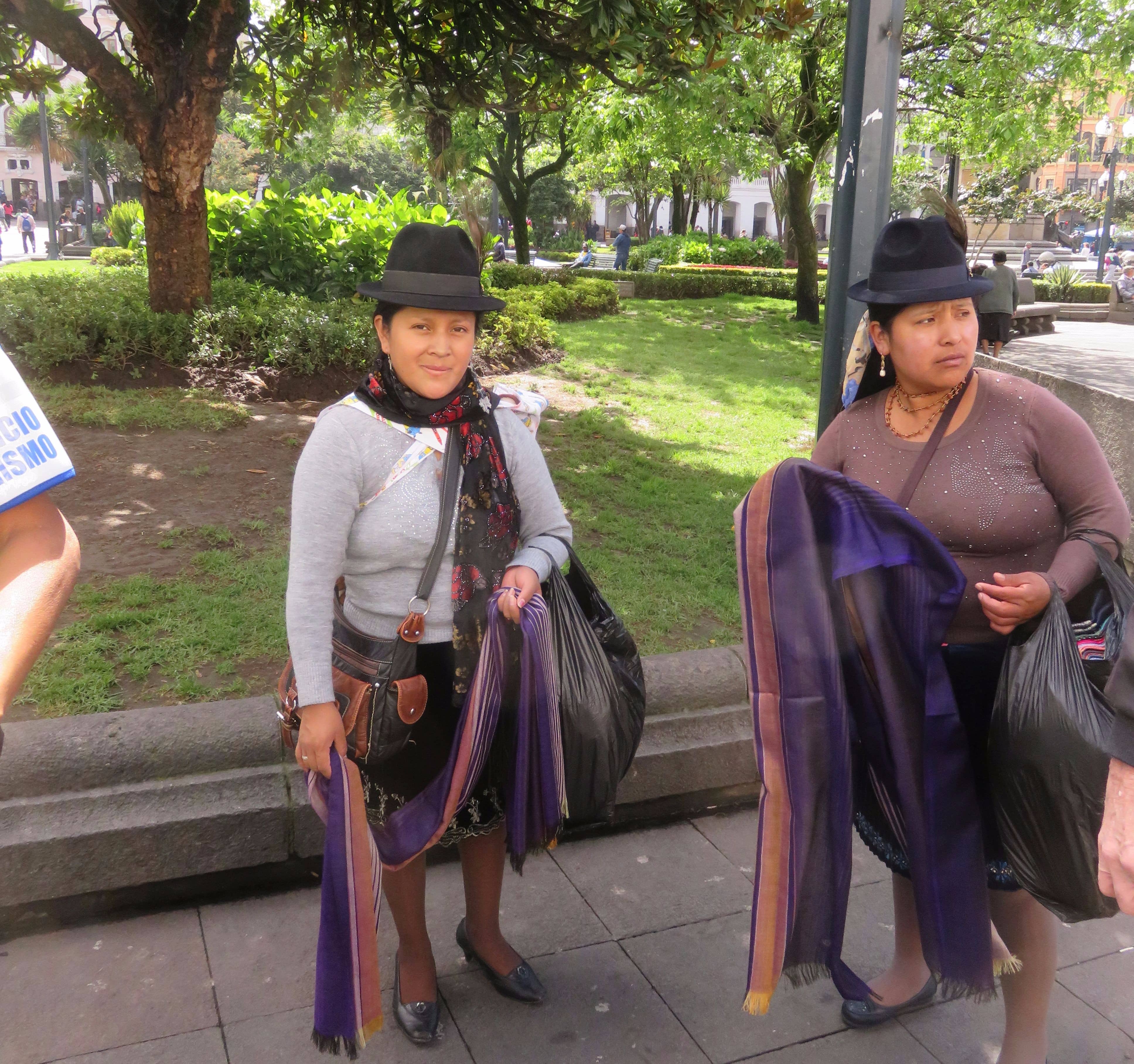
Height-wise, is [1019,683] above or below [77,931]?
above

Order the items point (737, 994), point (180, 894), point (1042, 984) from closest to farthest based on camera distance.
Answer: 1. point (1042, 984)
2. point (737, 994)
3. point (180, 894)

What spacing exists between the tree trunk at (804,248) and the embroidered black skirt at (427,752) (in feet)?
56.7

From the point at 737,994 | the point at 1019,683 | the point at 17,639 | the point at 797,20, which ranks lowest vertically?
the point at 737,994

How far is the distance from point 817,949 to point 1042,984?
1.87 ft

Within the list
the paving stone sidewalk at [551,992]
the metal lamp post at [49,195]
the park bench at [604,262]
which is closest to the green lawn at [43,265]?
the metal lamp post at [49,195]

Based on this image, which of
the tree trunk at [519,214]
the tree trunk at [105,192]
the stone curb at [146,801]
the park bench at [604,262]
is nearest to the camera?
the stone curb at [146,801]

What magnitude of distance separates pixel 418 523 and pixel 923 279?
1.29 m

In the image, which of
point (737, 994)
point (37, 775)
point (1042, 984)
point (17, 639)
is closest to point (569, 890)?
point (737, 994)

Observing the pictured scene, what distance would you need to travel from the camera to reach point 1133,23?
12242 mm

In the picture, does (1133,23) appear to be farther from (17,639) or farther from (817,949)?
(17,639)

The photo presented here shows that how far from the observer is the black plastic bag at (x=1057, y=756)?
1.95 m

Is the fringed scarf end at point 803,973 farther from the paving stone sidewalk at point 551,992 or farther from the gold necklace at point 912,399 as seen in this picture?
the gold necklace at point 912,399

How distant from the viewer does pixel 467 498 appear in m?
2.43

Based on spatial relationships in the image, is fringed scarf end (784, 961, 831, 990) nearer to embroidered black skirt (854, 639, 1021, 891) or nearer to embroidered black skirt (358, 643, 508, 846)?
embroidered black skirt (854, 639, 1021, 891)
